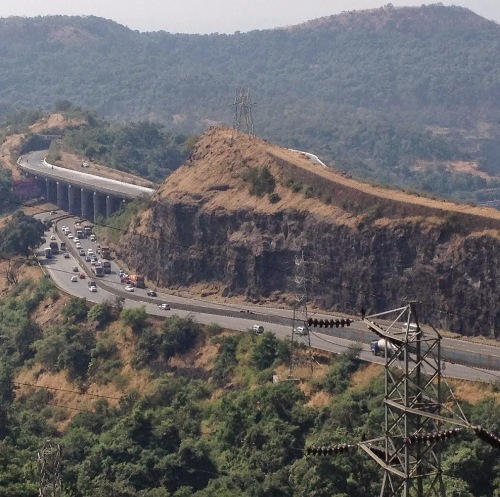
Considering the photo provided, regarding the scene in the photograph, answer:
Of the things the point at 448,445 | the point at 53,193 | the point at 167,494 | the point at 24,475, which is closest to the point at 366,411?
the point at 448,445

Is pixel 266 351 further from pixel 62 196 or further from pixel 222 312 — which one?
pixel 62 196

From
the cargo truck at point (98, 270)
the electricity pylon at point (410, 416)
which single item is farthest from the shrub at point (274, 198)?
the electricity pylon at point (410, 416)

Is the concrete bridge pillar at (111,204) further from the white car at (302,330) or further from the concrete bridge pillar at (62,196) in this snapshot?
the white car at (302,330)

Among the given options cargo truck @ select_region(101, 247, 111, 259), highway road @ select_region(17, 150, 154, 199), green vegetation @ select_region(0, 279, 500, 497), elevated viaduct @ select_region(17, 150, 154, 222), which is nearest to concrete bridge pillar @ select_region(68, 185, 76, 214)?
elevated viaduct @ select_region(17, 150, 154, 222)

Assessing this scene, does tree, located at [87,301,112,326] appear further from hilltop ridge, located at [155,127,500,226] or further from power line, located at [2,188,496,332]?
hilltop ridge, located at [155,127,500,226]

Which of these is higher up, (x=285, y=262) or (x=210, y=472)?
(x=285, y=262)

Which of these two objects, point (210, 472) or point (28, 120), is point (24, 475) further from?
point (28, 120)
